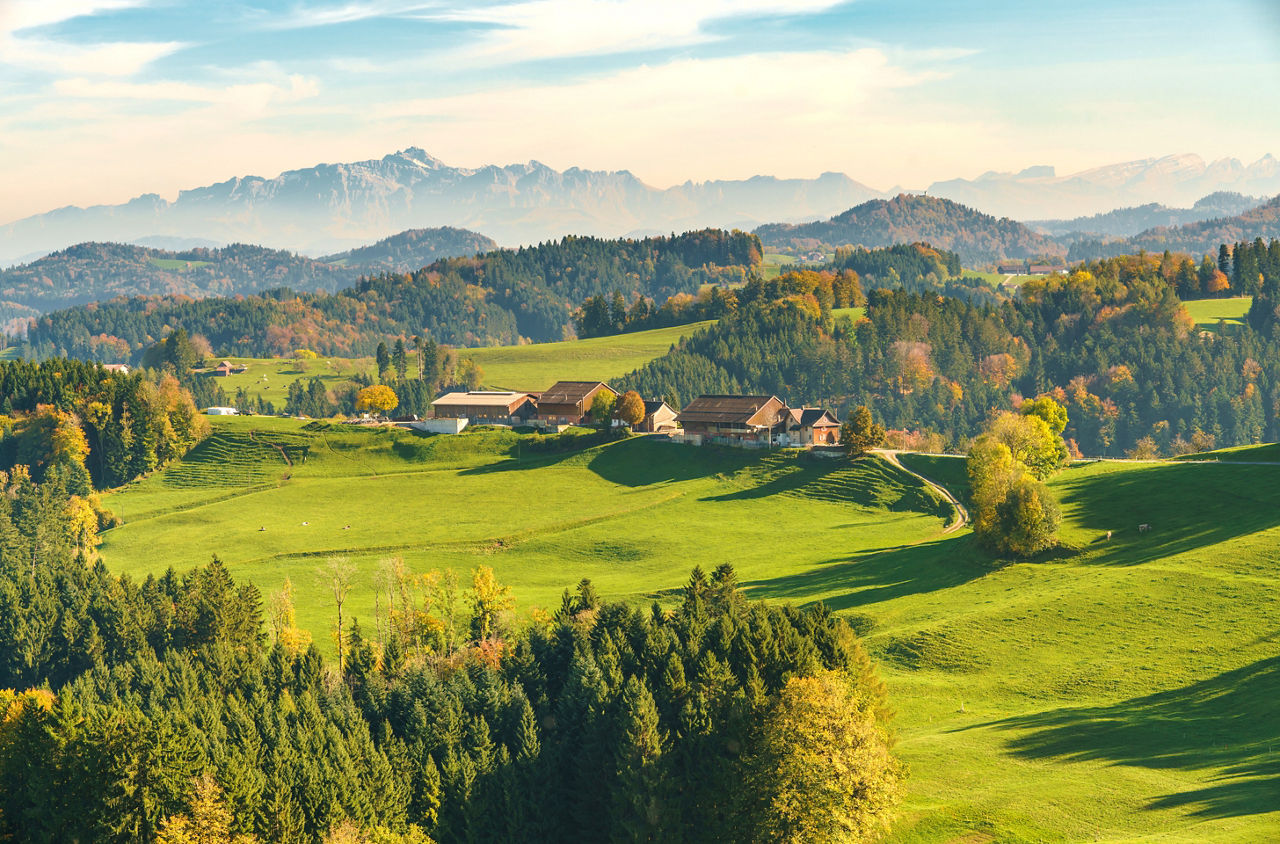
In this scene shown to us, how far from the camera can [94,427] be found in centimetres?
16225

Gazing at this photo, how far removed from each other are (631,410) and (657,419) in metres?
4.62

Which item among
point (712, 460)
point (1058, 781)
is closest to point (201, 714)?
point (1058, 781)

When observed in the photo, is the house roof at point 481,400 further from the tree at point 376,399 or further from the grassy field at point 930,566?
the tree at point 376,399

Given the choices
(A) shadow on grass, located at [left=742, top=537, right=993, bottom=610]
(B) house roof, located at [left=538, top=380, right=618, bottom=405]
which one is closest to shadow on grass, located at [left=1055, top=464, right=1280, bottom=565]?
(A) shadow on grass, located at [left=742, top=537, right=993, bottom=610]

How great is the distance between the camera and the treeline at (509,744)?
47.4m

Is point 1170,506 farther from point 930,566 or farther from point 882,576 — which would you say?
point 882,576

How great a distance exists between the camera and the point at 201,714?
5659cm

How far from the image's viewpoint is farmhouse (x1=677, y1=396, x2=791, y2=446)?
133 metres

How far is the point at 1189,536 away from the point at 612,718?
49.3m

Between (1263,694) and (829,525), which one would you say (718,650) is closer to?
(1263,694)

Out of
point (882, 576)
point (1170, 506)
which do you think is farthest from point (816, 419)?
point (1170, 506)

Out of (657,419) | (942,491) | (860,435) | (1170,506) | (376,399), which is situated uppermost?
(376,399)

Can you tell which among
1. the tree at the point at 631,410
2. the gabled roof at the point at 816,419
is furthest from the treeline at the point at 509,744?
the tree at the point at 631,410

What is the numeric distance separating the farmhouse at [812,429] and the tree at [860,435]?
916 centimetres
